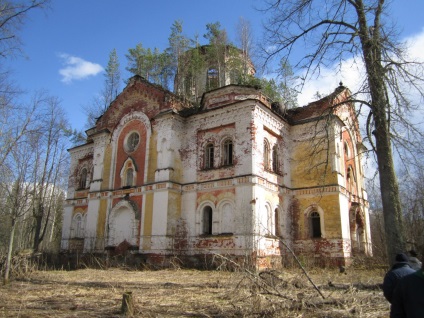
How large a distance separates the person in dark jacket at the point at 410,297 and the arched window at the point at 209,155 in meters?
16.8

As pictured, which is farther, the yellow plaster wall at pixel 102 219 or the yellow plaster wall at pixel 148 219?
the yellow plaster wall at pixel 102 219

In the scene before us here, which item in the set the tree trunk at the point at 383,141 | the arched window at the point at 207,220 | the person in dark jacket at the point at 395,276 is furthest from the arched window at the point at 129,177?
A: the person in dark jacket at the point at 395,276

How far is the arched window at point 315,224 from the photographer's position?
65.0 feet

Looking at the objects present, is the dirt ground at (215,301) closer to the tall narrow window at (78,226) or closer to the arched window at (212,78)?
the tall narrow window at (78,226)

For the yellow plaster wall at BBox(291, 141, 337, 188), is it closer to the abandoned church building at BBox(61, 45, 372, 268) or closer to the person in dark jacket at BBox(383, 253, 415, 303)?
the abandoned church building at BBox(61, 45, 372, 268)

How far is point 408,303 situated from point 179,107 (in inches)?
762

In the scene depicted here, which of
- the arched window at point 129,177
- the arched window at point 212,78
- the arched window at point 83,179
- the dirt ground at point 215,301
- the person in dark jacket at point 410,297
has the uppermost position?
the arched window at point 212,78

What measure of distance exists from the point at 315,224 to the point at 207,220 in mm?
6066

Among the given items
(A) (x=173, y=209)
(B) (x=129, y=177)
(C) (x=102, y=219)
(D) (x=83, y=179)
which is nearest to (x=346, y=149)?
(A) (x=173, y=209)

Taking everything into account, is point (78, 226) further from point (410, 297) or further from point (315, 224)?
point (410, 297)

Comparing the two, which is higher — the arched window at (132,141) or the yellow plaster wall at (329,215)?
the arched window at (132,141)

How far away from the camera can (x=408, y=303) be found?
10.5 ft

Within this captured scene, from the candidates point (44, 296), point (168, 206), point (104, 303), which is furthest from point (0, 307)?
point (168, 206)

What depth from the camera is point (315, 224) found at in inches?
788
